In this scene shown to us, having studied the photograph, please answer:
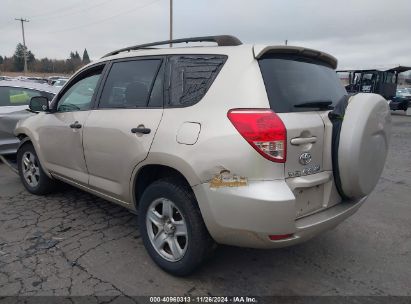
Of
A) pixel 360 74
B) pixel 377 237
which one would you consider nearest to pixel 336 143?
pixel 377 237

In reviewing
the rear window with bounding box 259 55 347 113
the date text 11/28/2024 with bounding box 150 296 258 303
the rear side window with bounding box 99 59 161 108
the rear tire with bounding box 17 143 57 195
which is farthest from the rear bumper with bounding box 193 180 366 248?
the rear tire with bounding box 17 143 57 195

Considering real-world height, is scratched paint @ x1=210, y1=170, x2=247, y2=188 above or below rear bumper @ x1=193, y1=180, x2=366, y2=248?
above

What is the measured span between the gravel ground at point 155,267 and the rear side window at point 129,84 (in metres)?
1.33

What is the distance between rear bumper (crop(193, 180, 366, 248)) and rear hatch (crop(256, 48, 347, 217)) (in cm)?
12

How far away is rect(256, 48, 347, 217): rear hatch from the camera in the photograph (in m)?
2.48

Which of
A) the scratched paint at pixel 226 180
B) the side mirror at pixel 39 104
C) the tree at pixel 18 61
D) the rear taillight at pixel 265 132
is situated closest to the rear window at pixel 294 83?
the rear taillight at pixel 265 132

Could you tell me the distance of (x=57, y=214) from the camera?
13.8 feet

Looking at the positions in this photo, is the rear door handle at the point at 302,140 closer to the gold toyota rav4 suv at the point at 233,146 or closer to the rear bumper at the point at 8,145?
the gold toyota rav4 suv at the point at 233,146

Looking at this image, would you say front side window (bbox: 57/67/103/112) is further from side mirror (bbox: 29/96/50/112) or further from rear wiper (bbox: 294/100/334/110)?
rear wiper (bbox: 294/100/334/110)

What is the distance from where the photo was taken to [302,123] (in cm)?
254

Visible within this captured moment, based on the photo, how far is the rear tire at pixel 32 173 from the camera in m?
4.73

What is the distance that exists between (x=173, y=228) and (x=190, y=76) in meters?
1.20

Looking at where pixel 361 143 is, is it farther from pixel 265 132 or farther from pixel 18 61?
pixel 18 61

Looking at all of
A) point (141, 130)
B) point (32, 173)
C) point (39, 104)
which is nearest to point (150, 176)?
A: point (141, 130)
